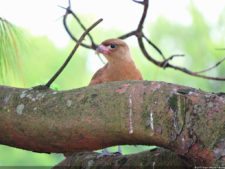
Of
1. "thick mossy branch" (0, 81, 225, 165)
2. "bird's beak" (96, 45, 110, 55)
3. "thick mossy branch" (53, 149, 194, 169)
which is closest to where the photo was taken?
"thick mossy branch" (0, 81, 225, 165)

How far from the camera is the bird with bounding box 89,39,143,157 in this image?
4350 millimetres

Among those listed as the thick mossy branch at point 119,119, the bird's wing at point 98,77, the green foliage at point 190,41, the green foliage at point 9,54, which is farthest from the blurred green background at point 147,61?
the thick mossy branch at point 119,119

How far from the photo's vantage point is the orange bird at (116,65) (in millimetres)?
4352

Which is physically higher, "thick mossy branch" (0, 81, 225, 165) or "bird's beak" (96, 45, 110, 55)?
"thick mossy branch" (0, 81, 225, 165)

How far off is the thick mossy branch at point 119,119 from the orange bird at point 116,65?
192cm

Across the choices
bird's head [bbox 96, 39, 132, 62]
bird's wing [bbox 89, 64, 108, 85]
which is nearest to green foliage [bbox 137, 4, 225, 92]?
bird's head [bbox 96, 39, 132, 62]

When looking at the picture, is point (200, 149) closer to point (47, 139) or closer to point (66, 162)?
point (47, 139)

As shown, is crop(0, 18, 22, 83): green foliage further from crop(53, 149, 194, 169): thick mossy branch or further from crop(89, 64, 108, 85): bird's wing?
crop(89, 64, 108, 85): bird's wing

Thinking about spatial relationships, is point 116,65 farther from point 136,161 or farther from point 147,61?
point 147,61

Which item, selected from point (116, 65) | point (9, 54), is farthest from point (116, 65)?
point (9, 54)

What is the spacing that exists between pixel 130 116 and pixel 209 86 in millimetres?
5211

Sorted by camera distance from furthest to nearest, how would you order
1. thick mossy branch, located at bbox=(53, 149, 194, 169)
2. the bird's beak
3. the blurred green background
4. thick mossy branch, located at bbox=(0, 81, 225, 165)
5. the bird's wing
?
the blurred green background, the bird's beak, the bird's wing, thick mossy branch, located at bbox=(53, 149, 194, 169), thick mossy branch, located at bbox=(0, 81, 225, 165)

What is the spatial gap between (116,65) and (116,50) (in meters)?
0.17

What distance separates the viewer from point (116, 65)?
4496 mm
